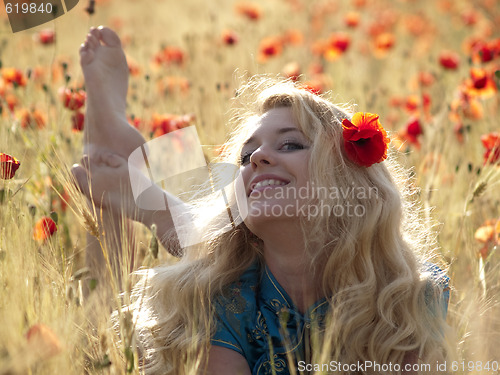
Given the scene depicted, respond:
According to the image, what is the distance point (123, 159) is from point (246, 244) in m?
0.59

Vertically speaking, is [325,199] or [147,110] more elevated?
[147,110]

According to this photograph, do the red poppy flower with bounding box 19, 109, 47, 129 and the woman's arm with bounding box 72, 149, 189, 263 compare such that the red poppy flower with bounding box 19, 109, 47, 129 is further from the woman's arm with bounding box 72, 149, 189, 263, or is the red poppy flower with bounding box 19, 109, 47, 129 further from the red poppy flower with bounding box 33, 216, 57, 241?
the red poppy flower with bounding box 33, 216, 57, 241

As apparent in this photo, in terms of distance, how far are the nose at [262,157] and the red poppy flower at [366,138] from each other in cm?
21

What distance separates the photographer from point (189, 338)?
5.37ft

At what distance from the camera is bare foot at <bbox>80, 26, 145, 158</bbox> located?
2.28 metres

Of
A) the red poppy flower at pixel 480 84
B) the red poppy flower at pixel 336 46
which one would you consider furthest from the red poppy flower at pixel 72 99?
the red poppy flower at pixel 336 46

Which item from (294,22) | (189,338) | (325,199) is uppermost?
(294,22)

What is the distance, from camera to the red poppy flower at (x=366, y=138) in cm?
169

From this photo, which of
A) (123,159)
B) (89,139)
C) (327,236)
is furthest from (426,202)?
(89,139)

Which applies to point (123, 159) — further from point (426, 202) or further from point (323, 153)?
point (426, 202)

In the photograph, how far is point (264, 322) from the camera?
1.75 m

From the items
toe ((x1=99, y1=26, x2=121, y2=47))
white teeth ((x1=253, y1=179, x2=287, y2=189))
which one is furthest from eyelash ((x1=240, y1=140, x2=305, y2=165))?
toe ((x1=99, y1=26, x2=121, y2=47))

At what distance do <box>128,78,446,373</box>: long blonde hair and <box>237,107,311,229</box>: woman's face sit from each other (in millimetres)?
32

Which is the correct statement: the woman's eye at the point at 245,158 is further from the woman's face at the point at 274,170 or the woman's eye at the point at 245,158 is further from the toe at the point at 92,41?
the toe at the point at 92,41
